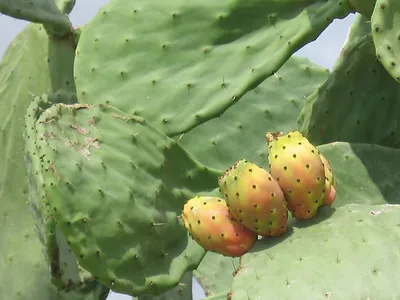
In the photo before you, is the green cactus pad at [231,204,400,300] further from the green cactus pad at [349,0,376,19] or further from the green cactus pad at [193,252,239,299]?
the green cactus pad at [193,252,239,299]

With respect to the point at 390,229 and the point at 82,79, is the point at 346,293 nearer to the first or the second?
the point at 390,229

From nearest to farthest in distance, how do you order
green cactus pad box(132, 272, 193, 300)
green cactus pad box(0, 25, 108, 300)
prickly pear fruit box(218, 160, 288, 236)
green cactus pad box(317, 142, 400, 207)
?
prickly pear fruit box(218, 160, 288, 236), green cactus pad box(317, 142, 400, 207), green cactus pad box(132, 272, 193, 300), green cactus pad box(0, 25, 108, 300)

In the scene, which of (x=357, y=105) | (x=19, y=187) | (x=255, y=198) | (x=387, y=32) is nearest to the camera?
(x=255, y=198)

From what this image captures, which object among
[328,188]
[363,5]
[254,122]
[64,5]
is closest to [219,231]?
[328,188]

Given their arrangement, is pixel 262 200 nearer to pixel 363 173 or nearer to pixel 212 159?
pixel 363 173

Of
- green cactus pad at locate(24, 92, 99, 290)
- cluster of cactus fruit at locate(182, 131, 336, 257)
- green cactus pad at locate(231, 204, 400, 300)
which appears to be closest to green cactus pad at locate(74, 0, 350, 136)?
green cactus pad at locate(24, 92, 99, 290)

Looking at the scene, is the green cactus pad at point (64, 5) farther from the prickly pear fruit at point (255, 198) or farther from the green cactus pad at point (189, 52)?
the prickly pear fruit at point (255, 198)

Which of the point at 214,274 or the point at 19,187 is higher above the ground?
the point at 19,187
